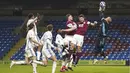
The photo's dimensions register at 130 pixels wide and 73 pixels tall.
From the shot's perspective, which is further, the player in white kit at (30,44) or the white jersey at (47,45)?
the white jersey at (47,45)

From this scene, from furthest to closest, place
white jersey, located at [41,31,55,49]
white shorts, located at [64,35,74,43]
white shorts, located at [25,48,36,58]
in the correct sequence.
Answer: white shorts, located at [64,35,74,43]
white jersey, located at [41,31,55,49]
white shorts, located at [25,48,36,58]

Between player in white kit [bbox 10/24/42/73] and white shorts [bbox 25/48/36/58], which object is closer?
player in white kit [bbox 10/24/42/73]

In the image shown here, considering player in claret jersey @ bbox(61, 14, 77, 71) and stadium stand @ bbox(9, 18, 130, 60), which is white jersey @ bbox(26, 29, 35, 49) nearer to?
player in claret jersey @ bbox(61, 14, 77, 71)

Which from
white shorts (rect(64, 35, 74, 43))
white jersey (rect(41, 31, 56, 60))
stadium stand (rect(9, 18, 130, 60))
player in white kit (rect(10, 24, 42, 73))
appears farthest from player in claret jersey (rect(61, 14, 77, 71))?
stadium stand (rect(9, 18, 130, 60))

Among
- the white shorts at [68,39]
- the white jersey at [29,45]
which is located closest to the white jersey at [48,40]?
the white jersey at [29,45]

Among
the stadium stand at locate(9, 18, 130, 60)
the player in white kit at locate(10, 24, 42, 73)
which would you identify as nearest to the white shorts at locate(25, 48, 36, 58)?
the player in white kit at locate(10, 24, 42, 73)

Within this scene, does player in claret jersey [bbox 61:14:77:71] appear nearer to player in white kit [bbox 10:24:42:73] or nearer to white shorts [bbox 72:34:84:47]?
white shorts [bbox 72:34:84:47]

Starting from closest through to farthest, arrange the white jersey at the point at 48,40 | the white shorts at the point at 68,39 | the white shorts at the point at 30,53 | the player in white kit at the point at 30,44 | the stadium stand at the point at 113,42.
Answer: the player in white kit at the point at 30,44
the white shorts at the point at 30,53
the white jersey at the point at 48,40
the white shorts at the point at 68,39
the stadium stand at the point at 113,42

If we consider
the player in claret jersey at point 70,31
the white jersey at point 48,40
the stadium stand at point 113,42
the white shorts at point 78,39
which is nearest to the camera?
the white jersey at point 48,40

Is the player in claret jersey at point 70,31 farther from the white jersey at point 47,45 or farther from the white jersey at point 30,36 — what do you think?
the white jersey at point 30,36

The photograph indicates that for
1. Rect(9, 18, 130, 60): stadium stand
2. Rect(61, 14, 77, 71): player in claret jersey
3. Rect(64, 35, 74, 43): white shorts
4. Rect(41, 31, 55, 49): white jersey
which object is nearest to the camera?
Rect(41, 31, 55, 49): white jersey

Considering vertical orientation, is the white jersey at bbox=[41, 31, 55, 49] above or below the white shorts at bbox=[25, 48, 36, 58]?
above

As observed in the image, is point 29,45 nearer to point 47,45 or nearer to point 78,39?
point 47,45

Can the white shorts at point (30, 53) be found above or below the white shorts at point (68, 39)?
below
